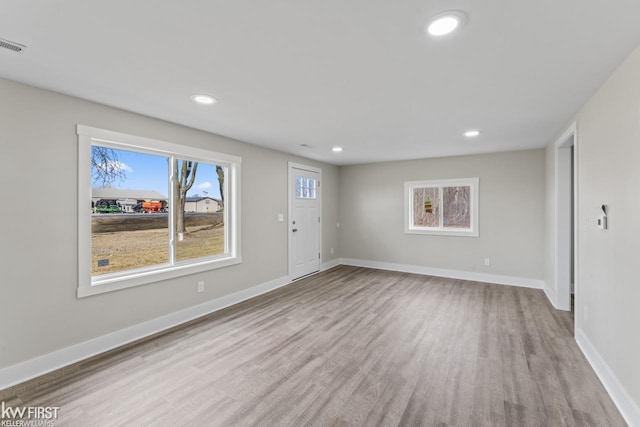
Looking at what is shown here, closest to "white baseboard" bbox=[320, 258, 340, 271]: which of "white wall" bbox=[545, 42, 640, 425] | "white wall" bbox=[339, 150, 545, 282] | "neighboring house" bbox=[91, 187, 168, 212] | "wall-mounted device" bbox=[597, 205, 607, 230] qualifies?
"white wall" bbox=[339, 150, 545, 282]

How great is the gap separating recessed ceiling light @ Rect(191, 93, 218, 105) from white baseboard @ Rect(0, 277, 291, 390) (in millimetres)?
2378

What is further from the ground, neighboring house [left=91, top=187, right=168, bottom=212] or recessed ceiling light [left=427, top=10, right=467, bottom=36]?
recessed ceiling light [left=427, top=10, right=467, bottom=36]

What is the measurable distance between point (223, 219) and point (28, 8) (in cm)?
290

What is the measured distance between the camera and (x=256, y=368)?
2.44m

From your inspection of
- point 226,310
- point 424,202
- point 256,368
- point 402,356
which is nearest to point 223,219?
point 226,310

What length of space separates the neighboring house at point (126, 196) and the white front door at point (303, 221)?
2.38 meters

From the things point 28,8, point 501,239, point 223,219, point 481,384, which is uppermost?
point 28,8

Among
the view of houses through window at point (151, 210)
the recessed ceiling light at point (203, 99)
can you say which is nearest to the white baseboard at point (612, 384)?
the recessed ceiling light at point (203, 99)

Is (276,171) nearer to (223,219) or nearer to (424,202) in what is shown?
(223,219)

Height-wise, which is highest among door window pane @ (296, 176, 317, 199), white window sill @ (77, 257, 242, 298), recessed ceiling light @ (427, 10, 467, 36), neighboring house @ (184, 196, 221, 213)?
recessed ceiling light @ (427, 10, 467, 36)

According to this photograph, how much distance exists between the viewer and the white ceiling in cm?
144

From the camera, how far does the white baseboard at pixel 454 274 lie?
4.88 m

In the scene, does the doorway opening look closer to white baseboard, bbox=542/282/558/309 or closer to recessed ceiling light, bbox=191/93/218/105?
white baseboard, bbox=542/282/558/309

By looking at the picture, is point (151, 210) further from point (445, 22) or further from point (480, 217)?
point (480, 217)
